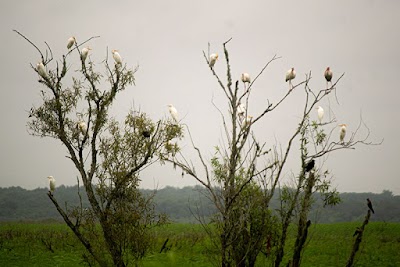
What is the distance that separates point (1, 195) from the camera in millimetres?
130500

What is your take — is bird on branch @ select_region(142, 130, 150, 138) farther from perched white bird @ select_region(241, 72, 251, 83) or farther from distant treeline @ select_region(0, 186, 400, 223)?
distant treeline @ select_region(0, 186, 400, 223)

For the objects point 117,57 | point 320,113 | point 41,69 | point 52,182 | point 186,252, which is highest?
point 117,57

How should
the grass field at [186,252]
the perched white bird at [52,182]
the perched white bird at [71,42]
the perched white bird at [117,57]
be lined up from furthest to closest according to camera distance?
→ the grass field at [186,252]
the perched white bird at [117,57]
the perched white bird at [71,42]
the perched white bird at [52,182]

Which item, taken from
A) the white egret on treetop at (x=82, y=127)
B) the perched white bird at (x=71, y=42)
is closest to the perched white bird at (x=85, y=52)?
the perched white bird at (x=71, y=42)

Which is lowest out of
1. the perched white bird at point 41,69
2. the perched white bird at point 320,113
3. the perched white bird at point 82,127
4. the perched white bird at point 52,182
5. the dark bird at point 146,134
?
the perched white bird at point 52,182

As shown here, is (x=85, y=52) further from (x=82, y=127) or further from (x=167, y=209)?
(x=167, y=209)

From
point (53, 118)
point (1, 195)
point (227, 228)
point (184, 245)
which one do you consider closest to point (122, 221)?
point (53, 118)

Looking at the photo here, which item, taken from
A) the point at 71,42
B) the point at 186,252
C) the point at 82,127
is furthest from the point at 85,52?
the point at 186,252

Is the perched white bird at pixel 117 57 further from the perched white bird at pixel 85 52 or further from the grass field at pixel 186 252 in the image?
the grass field at pixel 186 252

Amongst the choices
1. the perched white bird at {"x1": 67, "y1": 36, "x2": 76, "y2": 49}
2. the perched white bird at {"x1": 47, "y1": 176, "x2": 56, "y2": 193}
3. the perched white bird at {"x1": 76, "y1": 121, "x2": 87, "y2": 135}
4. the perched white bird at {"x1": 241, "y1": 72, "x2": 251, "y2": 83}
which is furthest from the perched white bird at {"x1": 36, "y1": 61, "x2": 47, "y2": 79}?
the perched white bird at {"x1": 241, "y1": 72, "x2": 251, "y2": 83}

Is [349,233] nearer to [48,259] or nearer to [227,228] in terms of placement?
[48,259]

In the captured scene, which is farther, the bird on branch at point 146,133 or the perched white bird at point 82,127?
the perched white bird at point 82,127

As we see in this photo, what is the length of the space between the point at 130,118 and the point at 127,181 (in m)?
2.58

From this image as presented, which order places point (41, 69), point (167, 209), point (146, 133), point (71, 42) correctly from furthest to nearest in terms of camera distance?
point (167, 209), point (71, 42), point (41, 69), point (146, 133)
